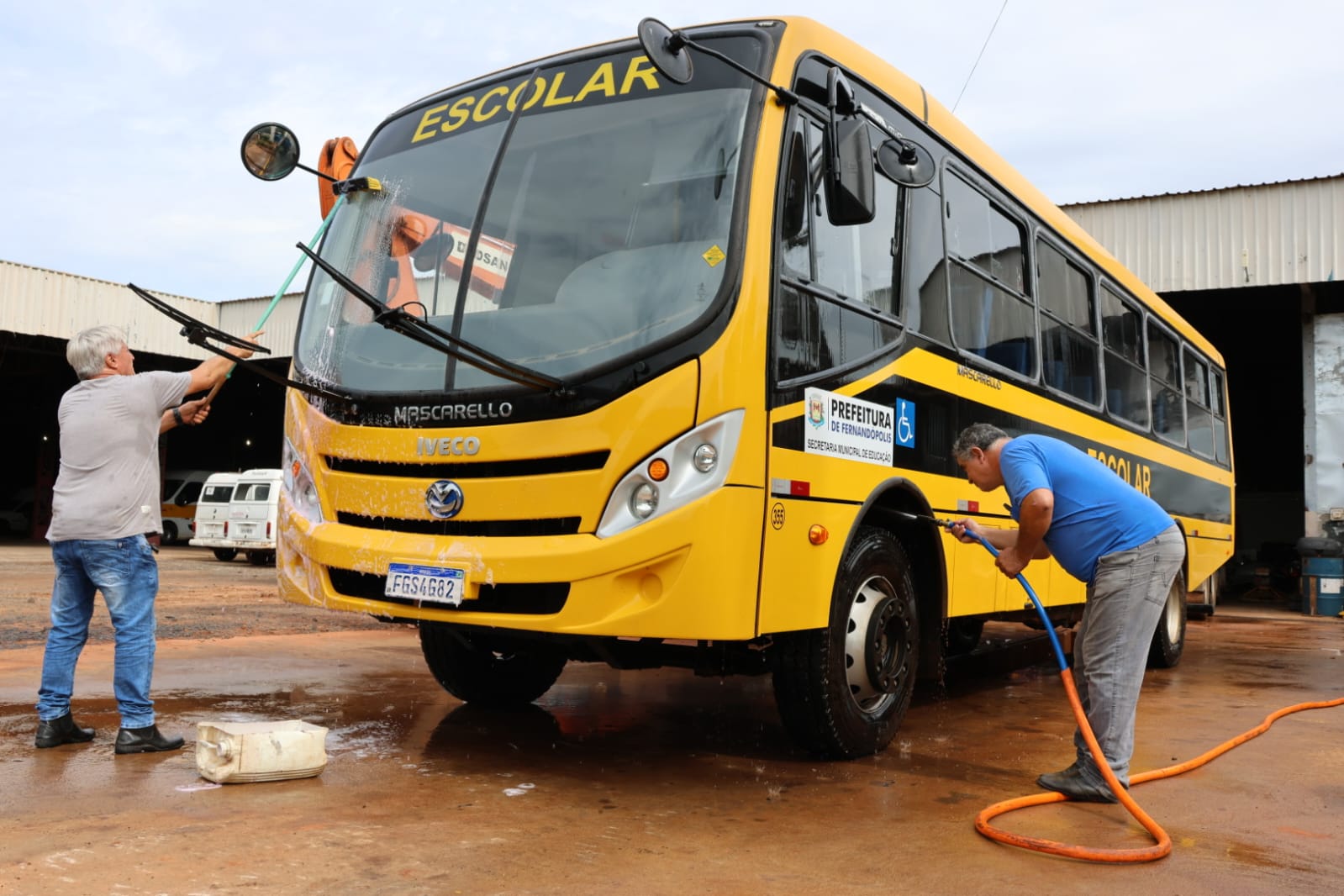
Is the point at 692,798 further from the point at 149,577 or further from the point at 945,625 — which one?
the point at 149,577

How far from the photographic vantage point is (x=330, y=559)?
489 centimetres

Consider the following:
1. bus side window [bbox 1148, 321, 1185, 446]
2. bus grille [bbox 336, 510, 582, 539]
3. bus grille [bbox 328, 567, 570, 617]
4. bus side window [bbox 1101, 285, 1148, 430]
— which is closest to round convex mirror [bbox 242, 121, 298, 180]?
bus grille [bbox 336, 510, 582, 539]

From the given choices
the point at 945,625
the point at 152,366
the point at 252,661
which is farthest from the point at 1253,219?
the point at 152,366

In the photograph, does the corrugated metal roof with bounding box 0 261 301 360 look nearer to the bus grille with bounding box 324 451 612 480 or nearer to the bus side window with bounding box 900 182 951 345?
the bus grille with bounding box 324 451 612 480

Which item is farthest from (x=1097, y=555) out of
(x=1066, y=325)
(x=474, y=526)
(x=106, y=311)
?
(x=106, y=311)

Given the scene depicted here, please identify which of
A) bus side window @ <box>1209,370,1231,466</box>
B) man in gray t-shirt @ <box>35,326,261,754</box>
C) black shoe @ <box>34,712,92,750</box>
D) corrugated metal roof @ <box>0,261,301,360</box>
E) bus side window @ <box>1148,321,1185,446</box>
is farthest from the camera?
corrugated metal roof @ <box>0,261,301,360</box>

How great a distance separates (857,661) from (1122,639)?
1.09 metres

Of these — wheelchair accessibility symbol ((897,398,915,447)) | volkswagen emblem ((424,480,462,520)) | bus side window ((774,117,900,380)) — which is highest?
bus side window ((774,117,900,380))

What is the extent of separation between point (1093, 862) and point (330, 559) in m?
3.13

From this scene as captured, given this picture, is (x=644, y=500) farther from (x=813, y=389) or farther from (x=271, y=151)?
(x=271, y=151)

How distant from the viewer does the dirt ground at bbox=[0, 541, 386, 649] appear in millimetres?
10273

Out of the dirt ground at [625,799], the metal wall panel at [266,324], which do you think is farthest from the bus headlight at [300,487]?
the metal wall panel at [266,324]

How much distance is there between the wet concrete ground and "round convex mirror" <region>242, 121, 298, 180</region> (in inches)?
101

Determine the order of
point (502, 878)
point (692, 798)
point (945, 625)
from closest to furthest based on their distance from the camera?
point (502, 878) → point (692, 798) → point (945, 625)
